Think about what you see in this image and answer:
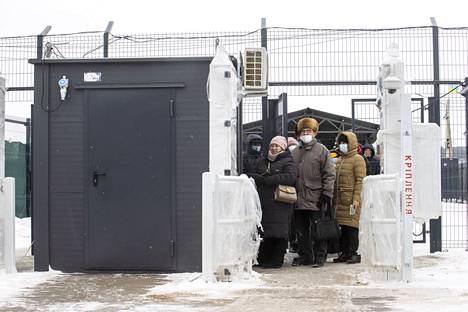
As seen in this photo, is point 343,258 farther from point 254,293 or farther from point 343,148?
point 254,293

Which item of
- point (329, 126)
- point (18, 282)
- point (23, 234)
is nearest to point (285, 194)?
point (18, 282)

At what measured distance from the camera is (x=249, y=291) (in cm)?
669

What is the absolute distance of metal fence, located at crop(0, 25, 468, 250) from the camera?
9805mm

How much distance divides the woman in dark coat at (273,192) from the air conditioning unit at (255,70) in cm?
69

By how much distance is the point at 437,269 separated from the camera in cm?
806

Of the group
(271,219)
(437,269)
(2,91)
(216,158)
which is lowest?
(437,269)

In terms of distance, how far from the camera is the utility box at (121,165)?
314 inches

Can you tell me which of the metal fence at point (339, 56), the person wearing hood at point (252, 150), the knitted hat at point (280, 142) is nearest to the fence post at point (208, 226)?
the knitted hat at point (280, 142)

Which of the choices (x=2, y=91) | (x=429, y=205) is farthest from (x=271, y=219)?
(x=2, y=91)

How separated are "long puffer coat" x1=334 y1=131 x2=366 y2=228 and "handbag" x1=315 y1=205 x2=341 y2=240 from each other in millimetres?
283

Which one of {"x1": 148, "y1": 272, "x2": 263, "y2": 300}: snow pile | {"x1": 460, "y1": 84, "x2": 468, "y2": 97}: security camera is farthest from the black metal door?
{"x1": 460, "y1": 84, "x2": 468, "y2": 97}: security camera

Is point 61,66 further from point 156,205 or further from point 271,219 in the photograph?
point 271,219

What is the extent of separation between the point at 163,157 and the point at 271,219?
1427 millimetres

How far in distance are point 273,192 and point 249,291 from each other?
1.89 metres
